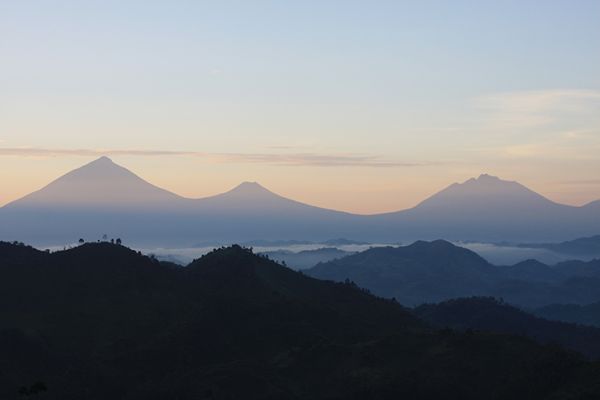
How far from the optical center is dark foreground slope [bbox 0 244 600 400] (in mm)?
124750

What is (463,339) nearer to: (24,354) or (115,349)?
(115,349)

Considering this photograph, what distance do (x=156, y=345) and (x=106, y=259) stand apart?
4662 centimetres

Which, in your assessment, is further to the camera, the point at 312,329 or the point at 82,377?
the point at 312,329

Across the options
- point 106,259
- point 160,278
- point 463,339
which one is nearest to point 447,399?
point 463,339

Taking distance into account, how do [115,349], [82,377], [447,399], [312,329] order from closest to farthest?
[447,399] → [82,377] → [115,349] → [312,329]

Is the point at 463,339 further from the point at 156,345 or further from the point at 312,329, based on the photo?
the point at 156,345

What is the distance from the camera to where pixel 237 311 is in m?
166

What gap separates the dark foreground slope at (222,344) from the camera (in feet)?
409

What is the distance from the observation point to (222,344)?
153125 mm

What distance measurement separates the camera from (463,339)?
137875mm

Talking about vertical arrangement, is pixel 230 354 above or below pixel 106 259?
below

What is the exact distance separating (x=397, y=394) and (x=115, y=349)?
5256cm

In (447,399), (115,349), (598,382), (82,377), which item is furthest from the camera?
(115,349)

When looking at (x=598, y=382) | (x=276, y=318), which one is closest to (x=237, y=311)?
(x=276, y=318)
